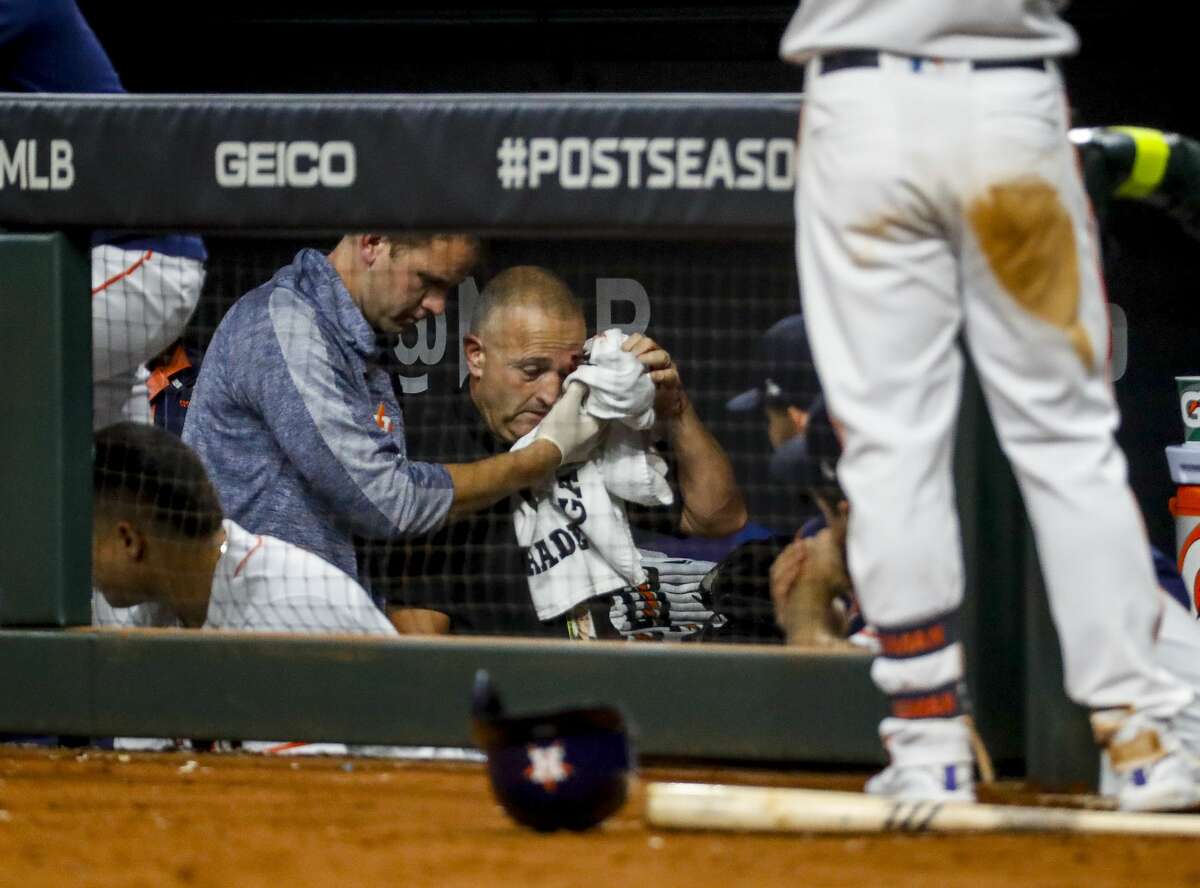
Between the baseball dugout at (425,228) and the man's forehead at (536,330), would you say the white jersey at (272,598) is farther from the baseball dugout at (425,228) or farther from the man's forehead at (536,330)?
the man's forehead at (536,330)

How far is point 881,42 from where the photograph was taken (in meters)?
2.25

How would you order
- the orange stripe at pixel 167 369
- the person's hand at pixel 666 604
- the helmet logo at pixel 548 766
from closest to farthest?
the helmet logo at pixel 548 766, the person's hand at pixel 666 604, the orange stripe at pixel 167 369

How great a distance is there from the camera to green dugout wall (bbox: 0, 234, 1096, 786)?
276 centimetres

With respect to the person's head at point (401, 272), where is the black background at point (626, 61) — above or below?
above

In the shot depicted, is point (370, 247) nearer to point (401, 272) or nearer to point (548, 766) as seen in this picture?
point (401, 272)

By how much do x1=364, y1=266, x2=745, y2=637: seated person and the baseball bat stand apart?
104 cm

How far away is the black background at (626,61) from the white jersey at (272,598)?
154 inches

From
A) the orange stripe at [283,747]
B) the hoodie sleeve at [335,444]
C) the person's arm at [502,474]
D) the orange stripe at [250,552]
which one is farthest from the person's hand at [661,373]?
the orange stripe at [283,747]

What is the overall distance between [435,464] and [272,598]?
428 mm

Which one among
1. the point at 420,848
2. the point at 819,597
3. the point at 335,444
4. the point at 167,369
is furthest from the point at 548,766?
the point at 167,369

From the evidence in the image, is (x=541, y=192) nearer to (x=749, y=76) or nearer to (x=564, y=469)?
(x=564, y=469)

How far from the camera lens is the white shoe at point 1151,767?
2268 millimetres

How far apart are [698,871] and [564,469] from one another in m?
1.40

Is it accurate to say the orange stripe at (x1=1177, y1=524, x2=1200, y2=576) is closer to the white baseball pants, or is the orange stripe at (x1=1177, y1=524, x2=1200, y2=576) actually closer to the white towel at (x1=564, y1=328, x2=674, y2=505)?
the white towel at (x1=564, y1=328, x2=674, y2=505)
